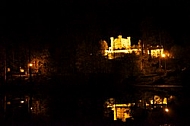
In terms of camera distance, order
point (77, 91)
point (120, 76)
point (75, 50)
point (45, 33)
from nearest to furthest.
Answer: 1. point (77, 91)
2. point (120, 76)
3. point (75, 50)
4. point (45, 33)

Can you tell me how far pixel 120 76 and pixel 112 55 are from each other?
9.34m

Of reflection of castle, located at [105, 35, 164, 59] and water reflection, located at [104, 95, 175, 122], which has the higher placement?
reflection of castle, located at [105, 35, 164, 59]

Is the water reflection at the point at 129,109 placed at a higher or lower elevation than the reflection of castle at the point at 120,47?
lower

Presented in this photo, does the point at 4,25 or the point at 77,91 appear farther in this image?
the point at 4,25

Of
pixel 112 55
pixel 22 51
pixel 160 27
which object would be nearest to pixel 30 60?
pixel 22 51

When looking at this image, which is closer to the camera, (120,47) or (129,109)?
(129,109)

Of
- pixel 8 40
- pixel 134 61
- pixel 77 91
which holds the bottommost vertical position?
pixel 77 91

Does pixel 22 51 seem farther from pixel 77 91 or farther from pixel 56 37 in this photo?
pixel 77 91

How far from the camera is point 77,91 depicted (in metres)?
27.6

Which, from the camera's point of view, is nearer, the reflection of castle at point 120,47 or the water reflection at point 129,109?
the water reflection at point 129,109

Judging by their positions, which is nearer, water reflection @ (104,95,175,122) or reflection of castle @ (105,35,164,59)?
water reflection @ (104,95,175,122)

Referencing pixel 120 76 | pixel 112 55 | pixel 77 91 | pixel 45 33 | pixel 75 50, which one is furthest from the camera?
pixel 112 55

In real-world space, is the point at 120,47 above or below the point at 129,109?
above

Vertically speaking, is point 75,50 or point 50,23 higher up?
point 50,23
